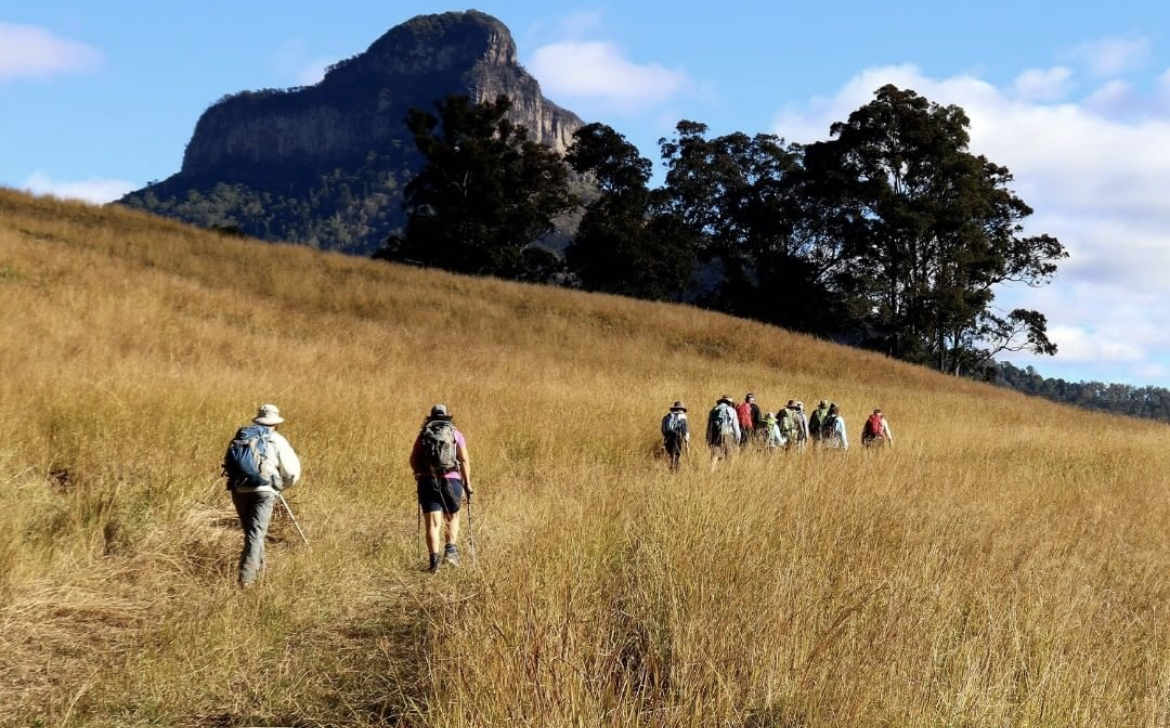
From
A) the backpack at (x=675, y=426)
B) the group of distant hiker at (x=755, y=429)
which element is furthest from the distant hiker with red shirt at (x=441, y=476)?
the backpack at (x=675, y=426)

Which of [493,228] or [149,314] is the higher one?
[493,228]

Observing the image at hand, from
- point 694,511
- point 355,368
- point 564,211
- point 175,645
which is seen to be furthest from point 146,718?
point 564,211

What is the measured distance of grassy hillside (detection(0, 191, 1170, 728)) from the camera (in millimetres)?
3230

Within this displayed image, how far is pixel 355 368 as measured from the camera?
14.6m

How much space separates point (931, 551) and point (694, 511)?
1532mm

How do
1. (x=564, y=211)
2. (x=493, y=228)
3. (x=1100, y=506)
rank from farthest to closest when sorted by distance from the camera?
(x=564, y=211) → (x=493, y=228) → (x=1100, y=506)

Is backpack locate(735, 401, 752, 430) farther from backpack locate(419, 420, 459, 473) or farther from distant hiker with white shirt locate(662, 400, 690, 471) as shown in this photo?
backpack locate(419, 420, 459, 473)

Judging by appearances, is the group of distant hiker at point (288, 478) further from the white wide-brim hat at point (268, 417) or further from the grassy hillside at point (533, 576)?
the grassy hillside at point (533, 576)

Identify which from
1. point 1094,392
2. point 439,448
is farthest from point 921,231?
point 1094,392

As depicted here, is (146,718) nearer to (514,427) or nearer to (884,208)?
(514,427)

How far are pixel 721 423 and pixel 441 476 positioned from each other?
19.4 feet

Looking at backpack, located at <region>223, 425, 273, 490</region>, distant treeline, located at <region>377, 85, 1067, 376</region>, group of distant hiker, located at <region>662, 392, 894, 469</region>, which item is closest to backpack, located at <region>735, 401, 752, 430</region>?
group of distant hiker, located at <region>662, 392, 894, 469</region>

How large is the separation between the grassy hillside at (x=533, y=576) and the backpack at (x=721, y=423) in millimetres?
1460

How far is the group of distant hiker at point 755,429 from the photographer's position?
10.9m
